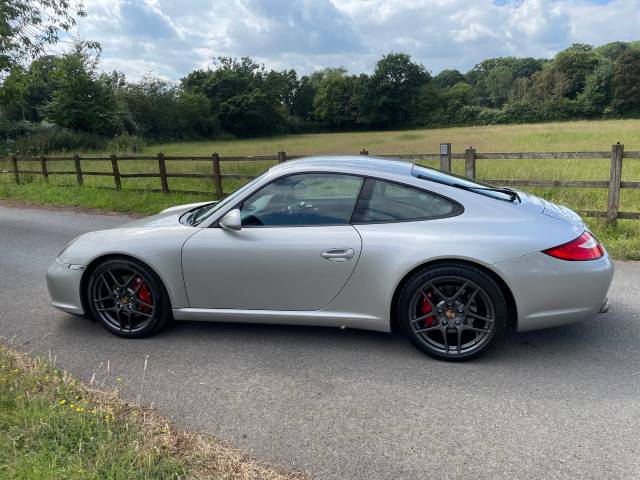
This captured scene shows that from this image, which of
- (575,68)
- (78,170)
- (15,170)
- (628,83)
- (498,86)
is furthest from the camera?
(498,86)

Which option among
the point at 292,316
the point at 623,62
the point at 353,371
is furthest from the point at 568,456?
the point at 623,62

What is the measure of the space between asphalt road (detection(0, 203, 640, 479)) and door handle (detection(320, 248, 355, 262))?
74 cm

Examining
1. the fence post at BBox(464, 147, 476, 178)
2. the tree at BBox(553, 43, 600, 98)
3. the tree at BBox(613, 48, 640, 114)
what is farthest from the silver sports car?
the tree at BBox(553, 43, 600, 98)

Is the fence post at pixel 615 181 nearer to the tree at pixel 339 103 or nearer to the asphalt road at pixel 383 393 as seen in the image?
the asphalt road at pixel 383 393

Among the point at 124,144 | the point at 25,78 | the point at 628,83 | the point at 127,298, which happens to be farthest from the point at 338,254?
the point at 628,83

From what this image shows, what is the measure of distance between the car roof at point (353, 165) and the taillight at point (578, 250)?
3.86 ft

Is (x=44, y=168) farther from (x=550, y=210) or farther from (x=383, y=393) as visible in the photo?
(x=550, y=210)

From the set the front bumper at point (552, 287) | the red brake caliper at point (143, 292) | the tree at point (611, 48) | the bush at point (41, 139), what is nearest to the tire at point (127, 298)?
the red brake caliper at point (143, 292)

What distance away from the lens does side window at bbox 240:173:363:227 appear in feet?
12.0

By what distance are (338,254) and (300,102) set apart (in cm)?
10049

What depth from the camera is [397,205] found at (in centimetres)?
354

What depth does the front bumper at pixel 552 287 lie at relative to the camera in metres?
3.20

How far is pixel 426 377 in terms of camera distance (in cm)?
326

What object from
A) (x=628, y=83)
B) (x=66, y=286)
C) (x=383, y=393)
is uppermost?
(x=628, y=83)
